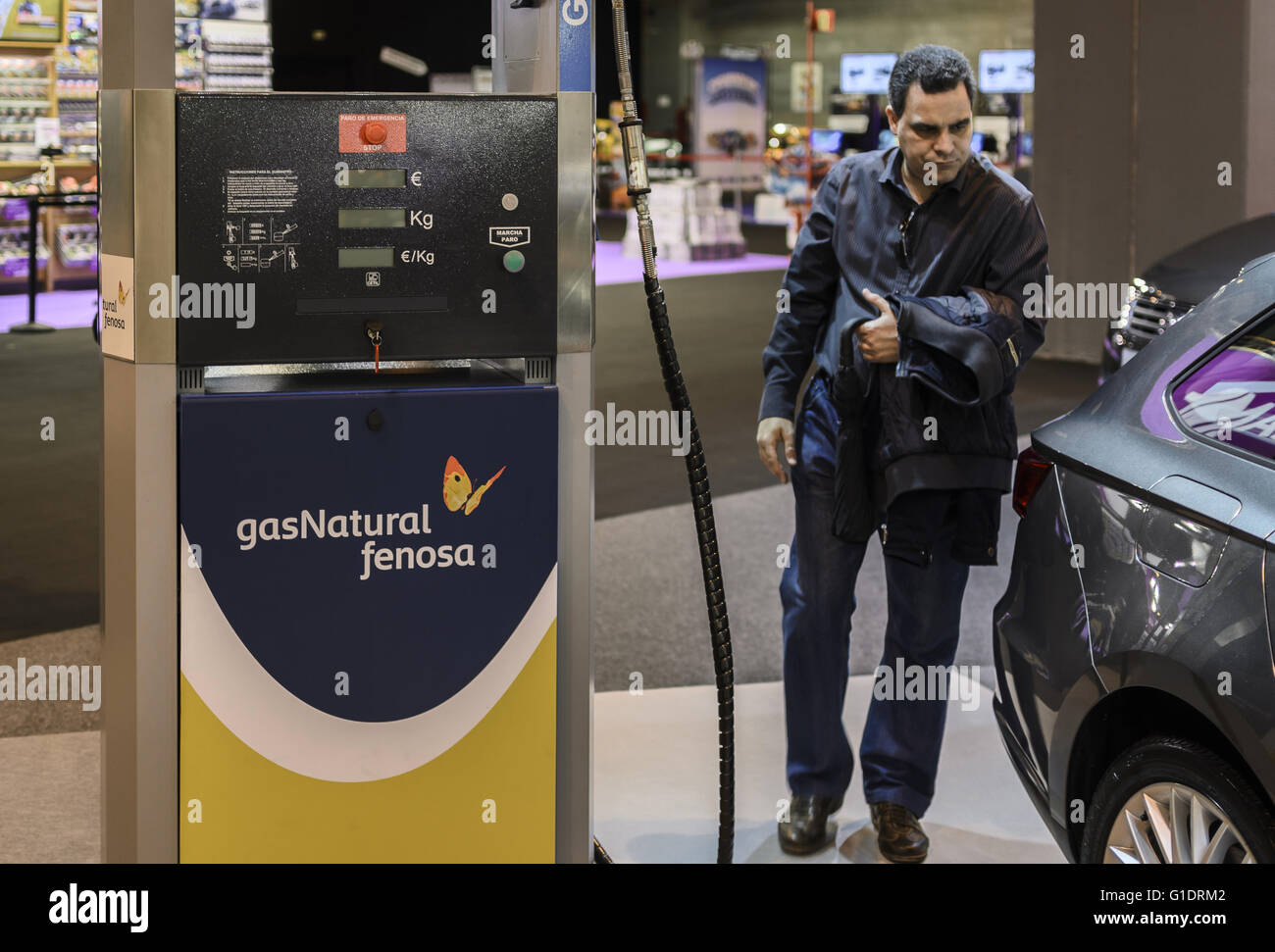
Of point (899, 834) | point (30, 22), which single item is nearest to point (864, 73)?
point (30, 22)

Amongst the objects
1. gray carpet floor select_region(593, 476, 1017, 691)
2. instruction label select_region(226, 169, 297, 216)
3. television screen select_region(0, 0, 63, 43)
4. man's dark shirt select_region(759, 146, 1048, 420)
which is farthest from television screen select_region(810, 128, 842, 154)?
instruction label select_region(226, 169, 297, 216)

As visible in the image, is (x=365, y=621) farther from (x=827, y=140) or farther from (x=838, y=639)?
(x=827, y=140)

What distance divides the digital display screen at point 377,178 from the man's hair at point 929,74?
1.11m

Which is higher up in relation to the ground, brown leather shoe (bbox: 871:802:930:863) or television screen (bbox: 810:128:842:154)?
television screen (bbox: 810:128:842:154)

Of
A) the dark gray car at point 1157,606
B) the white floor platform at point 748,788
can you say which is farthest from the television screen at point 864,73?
the dark gray car at point 1157,606

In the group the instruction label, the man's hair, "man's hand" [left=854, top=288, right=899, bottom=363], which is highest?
the man's hair

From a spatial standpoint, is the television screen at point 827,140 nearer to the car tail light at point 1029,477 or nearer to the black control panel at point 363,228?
the car tail light at point 1029,477

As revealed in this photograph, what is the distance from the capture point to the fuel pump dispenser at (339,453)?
229 centimetres

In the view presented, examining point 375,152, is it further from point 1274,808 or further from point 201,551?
point 1274,808

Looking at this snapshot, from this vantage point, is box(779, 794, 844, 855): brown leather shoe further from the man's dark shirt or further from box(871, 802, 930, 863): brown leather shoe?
the man's dark shirt

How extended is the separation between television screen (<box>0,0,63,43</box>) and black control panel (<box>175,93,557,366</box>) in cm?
1315

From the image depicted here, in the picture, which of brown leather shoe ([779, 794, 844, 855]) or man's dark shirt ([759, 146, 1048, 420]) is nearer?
man's dark shirt ([759, 146, 1048, 420])

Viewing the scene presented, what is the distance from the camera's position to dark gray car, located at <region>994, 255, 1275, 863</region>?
7.11ft
